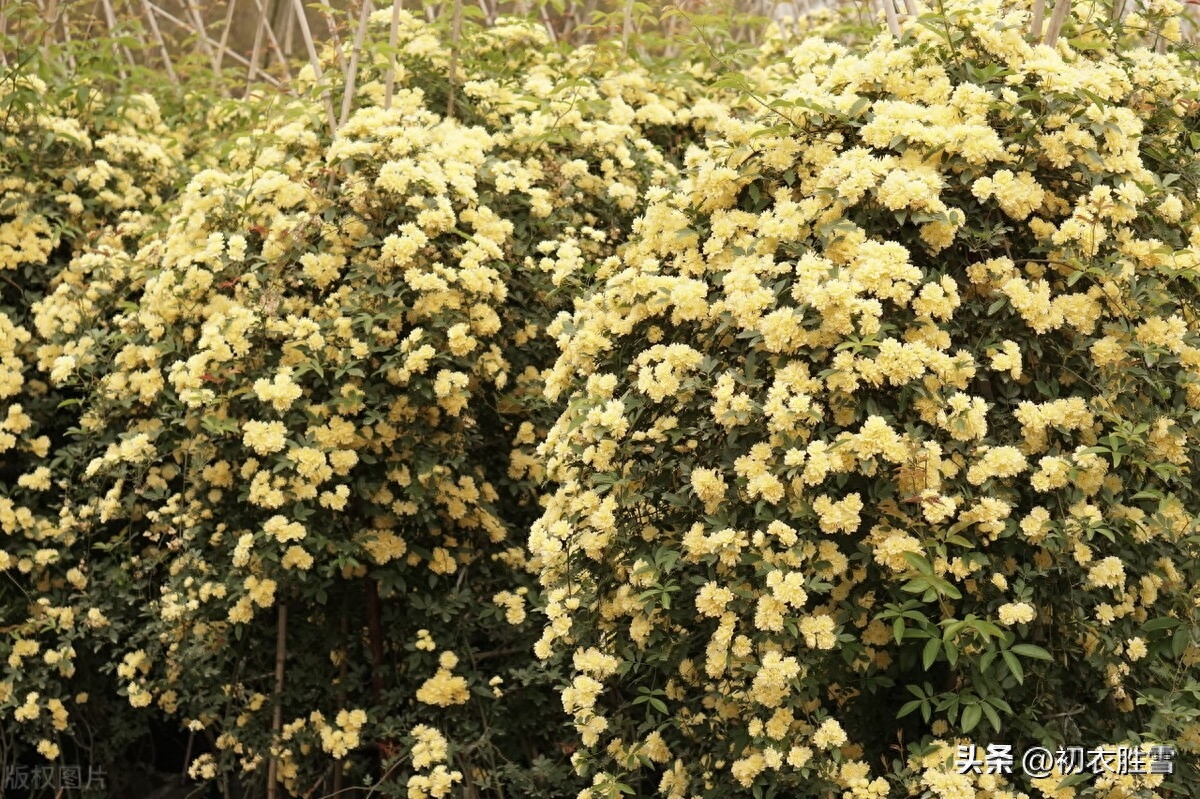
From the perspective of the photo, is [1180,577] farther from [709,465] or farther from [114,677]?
[114,677]

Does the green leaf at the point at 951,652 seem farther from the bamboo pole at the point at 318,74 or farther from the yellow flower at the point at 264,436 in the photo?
the bamboo pole at the point at 318,74

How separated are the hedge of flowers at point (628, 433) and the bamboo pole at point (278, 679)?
0.04ft

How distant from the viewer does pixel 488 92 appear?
12.7 ft

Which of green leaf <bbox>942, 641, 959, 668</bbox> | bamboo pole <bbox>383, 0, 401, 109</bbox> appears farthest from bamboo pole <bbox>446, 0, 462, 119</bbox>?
green leaf <bbox>942, 641, 959, 668</bbox>

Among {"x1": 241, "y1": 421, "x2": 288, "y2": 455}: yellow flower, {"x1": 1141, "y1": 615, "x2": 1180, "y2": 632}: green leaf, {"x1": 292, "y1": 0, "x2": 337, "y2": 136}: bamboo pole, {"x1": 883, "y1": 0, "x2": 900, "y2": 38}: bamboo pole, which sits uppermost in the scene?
{"x1": 883, "y1": 0, "x2": 900, "y2": 38}: bamboo pole

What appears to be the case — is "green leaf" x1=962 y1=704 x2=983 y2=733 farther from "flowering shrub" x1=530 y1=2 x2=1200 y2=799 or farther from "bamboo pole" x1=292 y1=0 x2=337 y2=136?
"bamboo pole" x1=292 y1=0 x2=337 y2=136

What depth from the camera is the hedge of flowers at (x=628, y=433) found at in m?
2.35

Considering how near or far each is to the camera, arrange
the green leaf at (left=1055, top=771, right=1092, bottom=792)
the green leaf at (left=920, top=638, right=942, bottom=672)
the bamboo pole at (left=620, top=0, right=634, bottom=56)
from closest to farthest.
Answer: the green leaf at (left=920, top=638, right=942, bottom=672) < the green leaf at (left=1055, top=771, right=1092, bottom=792) < the bamboo pole at (left=620, top=0, right=634, bottom=56)

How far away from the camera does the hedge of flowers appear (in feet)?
7.72

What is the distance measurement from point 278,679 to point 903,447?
1799 mm

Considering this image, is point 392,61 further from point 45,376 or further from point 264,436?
point 45,376

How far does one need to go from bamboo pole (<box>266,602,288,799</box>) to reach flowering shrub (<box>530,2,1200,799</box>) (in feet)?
3.17

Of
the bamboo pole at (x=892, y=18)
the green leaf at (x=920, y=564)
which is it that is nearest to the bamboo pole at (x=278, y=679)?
the green leaf at (x=920, y=564)

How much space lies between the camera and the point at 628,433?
2.64 m
